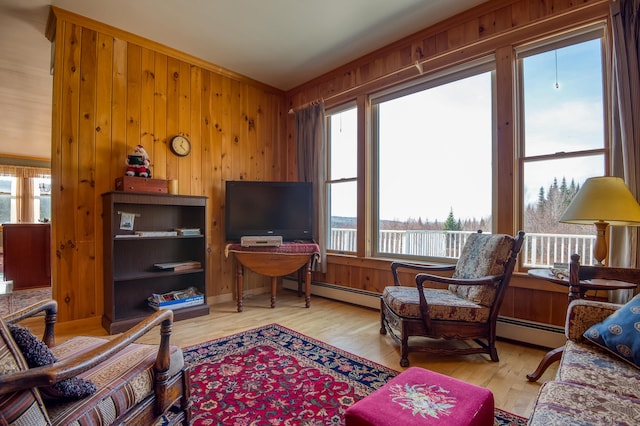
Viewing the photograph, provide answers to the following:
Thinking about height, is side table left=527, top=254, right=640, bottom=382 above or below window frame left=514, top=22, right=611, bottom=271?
below

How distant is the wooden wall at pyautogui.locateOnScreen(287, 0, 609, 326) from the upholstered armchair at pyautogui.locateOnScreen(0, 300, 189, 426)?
93.3 inches

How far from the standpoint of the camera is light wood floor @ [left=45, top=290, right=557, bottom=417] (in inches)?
72.1

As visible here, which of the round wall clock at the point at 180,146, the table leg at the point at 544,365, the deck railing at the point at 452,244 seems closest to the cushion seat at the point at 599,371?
the table leg at the point at 544,365

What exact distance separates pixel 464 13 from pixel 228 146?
2723mm

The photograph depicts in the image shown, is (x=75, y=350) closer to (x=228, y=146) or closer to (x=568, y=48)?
(x=228, y=146)

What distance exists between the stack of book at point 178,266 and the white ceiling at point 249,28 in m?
2.22

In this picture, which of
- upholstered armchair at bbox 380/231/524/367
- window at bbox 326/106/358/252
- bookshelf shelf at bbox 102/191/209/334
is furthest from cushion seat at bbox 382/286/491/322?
bookshelf shelf at bbox 102/191/209/334

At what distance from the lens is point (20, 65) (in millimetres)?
3539

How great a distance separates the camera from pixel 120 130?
298 centimetres

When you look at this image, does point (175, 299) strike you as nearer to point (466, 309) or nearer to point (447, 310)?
point (447, 310)

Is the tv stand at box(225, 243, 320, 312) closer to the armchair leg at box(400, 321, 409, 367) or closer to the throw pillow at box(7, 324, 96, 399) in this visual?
the armchair leg at box(400, 321, 409, 367)

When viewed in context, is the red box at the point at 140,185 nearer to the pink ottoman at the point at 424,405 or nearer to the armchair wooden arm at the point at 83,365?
the armchair wooden arm at the point at 83,365

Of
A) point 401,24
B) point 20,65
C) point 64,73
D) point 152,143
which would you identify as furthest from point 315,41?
point 20,65

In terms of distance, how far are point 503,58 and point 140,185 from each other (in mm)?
3238
